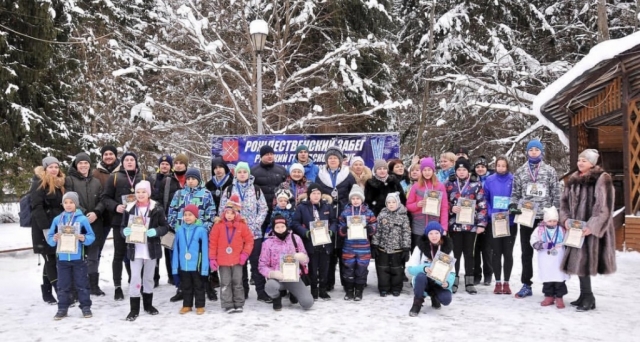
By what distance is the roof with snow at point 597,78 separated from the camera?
328 inches

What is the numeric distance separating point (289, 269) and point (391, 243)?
1.35m

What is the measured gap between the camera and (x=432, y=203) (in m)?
6.47

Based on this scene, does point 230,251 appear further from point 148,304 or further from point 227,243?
point 148,304

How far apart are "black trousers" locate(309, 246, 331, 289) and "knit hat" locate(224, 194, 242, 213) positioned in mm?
1110

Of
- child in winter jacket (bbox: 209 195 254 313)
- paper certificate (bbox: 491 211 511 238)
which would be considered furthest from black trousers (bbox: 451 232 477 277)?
child in winter jacket (bbox: 209 195 254 313)

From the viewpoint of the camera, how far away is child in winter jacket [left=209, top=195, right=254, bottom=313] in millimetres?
5803

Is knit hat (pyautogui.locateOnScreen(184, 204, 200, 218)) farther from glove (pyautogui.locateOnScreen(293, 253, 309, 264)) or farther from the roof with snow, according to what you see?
the roof with snow

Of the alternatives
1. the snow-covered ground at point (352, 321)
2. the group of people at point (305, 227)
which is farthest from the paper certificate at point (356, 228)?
the snow-covered ground at point (352, 321)

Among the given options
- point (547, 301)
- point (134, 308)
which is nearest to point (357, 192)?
point (547, 301)

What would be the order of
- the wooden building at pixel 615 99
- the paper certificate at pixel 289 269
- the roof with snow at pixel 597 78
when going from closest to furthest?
the paper certificate at pixel 289 269, the roof with snow at pixel 597 78, the wooden building at pixel 615 99

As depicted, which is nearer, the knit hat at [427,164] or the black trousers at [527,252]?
the black trousers at [527,252]

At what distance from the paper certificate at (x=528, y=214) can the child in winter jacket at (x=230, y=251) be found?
3169 millimetres

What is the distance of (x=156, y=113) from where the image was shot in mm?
16016

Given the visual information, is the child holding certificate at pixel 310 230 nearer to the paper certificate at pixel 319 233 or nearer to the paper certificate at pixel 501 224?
the paper certificate at pixel 319 233
